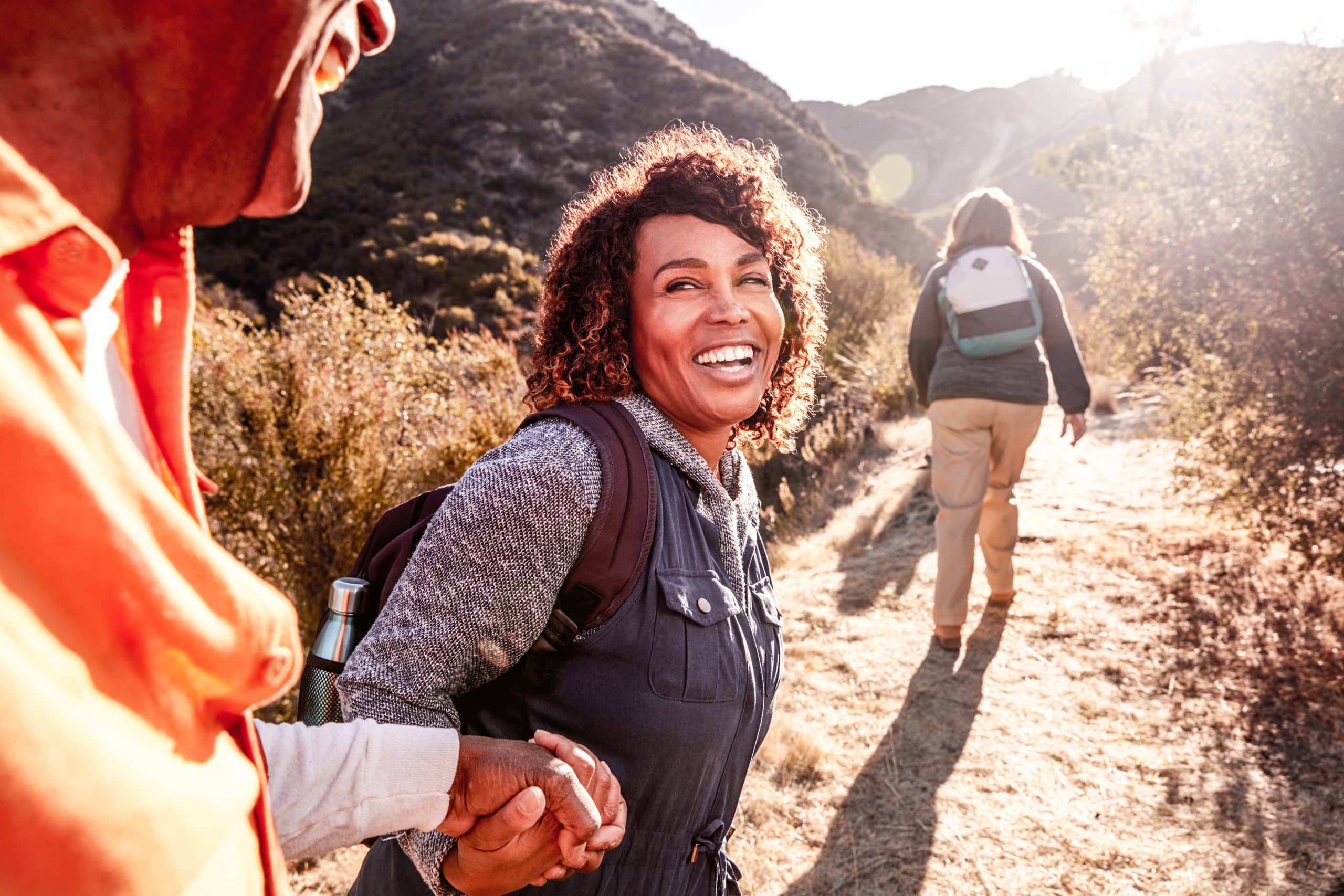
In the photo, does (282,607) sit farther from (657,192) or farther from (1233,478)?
(1233,478)

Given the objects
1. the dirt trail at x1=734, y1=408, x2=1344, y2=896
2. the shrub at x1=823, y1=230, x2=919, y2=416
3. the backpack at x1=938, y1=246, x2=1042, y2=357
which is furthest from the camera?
the shrub at x1=823, y1=230, x2=919, y2=416

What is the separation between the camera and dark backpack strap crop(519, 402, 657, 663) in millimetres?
1319

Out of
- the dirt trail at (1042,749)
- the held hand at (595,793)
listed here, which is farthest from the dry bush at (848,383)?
the held hand at (595,793)

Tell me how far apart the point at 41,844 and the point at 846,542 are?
21.7ft

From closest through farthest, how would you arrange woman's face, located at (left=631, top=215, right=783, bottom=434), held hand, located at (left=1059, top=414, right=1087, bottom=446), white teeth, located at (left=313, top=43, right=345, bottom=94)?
white teeth, located at (left=313, top=43, right=345, bottom=94) → woman's face, located at (left=631, top=215, right=783, bottom=434) → held hand, located at (left=1059, top=414, right=1087, bottom=446)

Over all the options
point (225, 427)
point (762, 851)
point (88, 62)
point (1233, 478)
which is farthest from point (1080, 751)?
point (225, 427)

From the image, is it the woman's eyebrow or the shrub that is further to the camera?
the shrub

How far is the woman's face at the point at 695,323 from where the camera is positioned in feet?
5.82

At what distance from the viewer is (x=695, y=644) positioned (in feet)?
4.56

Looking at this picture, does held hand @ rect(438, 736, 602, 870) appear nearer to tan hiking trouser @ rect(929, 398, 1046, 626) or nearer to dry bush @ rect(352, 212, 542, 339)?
tan hiking trouser @ rect(929, 398, 1046, 626)

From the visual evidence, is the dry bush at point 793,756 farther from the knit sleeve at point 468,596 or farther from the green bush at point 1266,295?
the green bush at point 1266,295

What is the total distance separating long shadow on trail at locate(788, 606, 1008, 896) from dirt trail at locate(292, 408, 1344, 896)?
0.01 m

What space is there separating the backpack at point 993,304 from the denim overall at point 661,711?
10.5 ft

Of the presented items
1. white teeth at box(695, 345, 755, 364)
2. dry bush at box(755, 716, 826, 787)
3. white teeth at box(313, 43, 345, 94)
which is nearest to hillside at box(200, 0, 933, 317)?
dry bush at box(755, 716, 826, 787)
